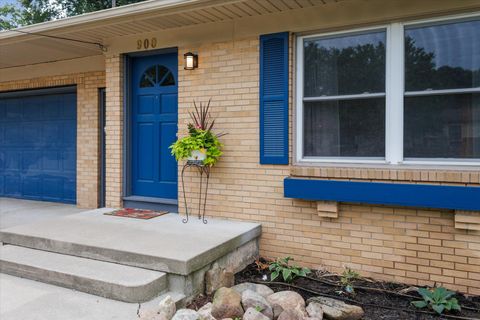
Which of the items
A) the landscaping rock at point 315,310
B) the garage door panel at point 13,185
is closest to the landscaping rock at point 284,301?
the landscaping rock at point 315,310

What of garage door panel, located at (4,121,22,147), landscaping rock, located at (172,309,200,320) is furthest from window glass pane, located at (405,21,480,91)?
garage door panel, located at (4,121,22,147)

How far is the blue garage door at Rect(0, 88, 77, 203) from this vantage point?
7.22m

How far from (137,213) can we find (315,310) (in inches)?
110

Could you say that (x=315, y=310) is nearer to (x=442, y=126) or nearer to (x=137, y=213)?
(x=442, y=126)

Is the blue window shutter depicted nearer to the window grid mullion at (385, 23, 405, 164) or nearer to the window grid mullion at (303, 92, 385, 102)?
the window grid mullion at (303, 92, 385, 102)

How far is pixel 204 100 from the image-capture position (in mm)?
4789

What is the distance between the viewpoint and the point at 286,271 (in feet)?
12.5

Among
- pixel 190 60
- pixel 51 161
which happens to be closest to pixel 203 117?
pixel 190 60

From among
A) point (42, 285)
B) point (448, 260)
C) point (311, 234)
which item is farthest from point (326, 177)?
point (42, 285)

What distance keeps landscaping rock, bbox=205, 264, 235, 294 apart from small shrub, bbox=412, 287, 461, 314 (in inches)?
63.6

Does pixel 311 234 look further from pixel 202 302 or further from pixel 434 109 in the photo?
pixel 434 109

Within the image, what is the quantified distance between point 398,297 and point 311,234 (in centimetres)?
103

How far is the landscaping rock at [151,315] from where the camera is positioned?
281cm

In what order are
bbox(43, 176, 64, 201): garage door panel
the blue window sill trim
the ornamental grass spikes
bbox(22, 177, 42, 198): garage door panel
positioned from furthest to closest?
bbox(22, 177, 42, 198): garage door panel < bbox(43, 176, 64, 201): garage door panel < the ornamental grass spikes < the blue window sill trim
